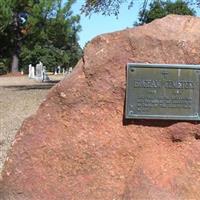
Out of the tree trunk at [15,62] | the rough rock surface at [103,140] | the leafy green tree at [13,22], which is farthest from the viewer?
the tree trunk at [15,62]

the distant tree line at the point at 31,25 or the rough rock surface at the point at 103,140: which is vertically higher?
the distant tree line at the point at 31,25

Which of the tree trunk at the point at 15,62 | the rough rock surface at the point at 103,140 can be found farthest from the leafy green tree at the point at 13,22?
the rough rock surface at the point at 103,140

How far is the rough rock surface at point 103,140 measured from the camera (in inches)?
207

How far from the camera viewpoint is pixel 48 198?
5.30 m

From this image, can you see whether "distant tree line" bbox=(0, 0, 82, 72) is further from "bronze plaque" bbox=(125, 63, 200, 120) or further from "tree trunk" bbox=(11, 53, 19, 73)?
"bronze plaque" bbox=(125, 63, 200, 120)

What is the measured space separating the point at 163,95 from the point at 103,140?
71cm

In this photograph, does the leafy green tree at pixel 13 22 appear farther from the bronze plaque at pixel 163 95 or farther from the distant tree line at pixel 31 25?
the bronze plaque at pixel 163 95

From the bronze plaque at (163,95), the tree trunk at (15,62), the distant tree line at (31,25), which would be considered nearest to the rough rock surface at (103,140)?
the bronze plaque at (163,95)

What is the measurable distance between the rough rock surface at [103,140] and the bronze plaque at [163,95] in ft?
0.26

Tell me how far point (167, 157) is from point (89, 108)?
2.82ft

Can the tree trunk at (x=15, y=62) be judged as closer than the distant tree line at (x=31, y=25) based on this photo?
No

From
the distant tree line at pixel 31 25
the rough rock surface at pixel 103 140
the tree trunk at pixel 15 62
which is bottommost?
the rough rock surface at pixel 103 140

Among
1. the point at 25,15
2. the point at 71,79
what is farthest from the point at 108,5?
the point at 25,15

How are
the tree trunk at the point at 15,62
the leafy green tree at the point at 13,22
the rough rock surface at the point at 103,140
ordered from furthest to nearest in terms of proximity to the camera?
the tree trunk at the point at 15,62, the leafy green tree at the point at 13,22, the rough rock surface at the point at 103,140
